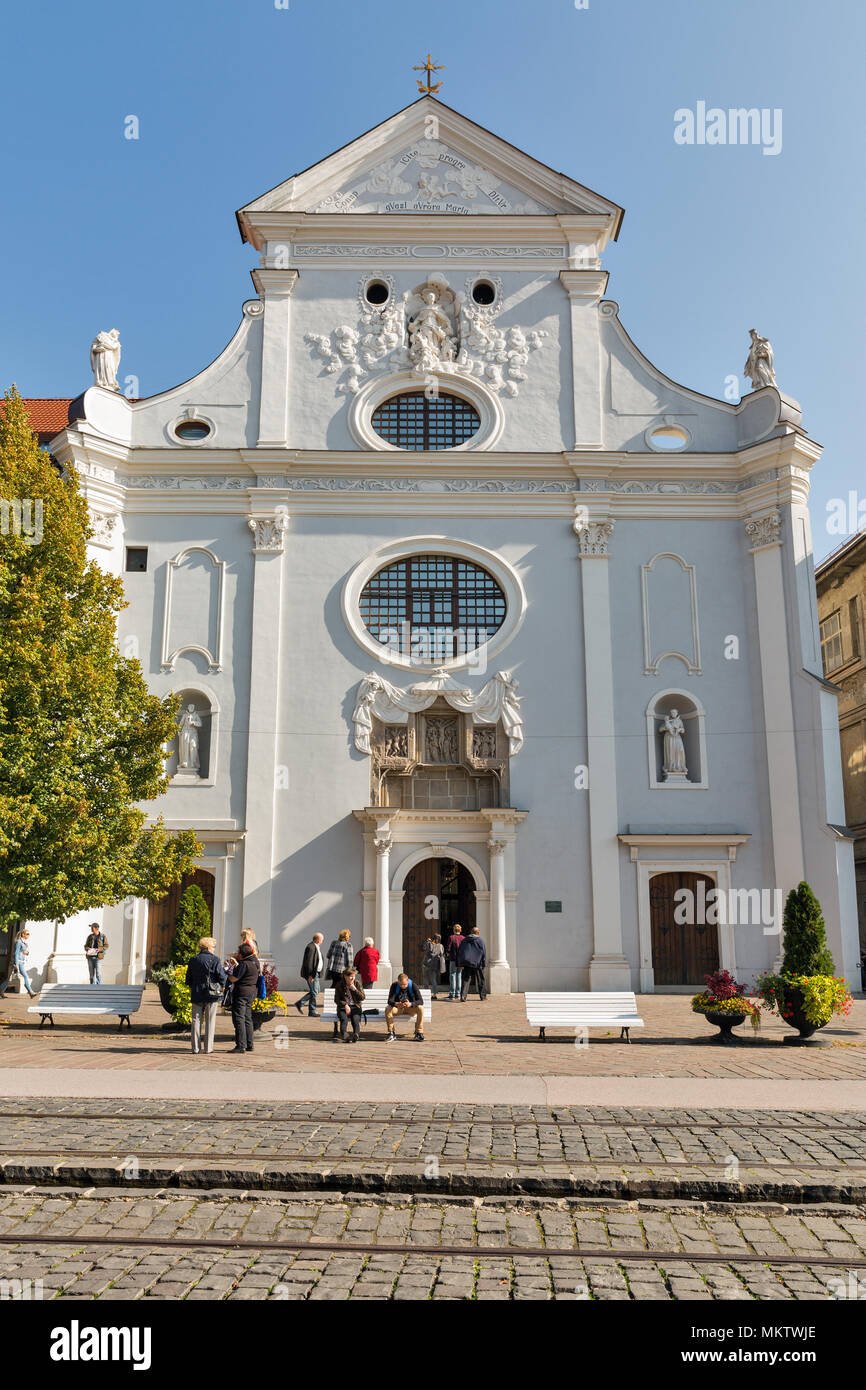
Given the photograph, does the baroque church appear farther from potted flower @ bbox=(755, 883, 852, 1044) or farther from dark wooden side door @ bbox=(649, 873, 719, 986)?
potted flower @ bbox=(755, 883, 852, 1044)

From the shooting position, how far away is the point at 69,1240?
6496mm

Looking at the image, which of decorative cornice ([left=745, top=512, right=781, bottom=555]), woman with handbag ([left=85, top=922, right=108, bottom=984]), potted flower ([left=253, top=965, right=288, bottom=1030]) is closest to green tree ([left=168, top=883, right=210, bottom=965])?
potted flower ([left=253, top=965, right=288, bottom=1030])

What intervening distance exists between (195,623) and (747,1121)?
20.1m

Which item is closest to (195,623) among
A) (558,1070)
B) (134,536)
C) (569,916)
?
(134,536)

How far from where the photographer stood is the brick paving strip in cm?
770

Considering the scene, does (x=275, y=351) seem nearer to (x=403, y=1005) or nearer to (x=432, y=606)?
(x=432, y=606)

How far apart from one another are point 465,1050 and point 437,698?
40.2ft

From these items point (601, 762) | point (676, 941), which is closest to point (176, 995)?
point (601, 762)

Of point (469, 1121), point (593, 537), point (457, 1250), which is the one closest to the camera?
point (457, 1250)

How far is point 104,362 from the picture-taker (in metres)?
27.8

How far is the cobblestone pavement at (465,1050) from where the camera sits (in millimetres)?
13367

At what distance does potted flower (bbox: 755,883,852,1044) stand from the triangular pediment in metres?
20.4

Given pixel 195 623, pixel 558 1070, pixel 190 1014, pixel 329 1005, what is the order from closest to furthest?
pixel 558 1070, pixel 190 1014, pixel 329 1005, pixel 195 623

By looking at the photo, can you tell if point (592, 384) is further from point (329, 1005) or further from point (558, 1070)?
point (558, 1070)
